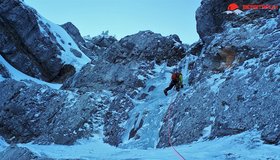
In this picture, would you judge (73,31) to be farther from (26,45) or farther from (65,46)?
(26,45)

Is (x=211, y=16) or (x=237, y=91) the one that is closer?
(x=237, y=91)

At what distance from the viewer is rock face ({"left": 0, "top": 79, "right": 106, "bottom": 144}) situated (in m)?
20.5

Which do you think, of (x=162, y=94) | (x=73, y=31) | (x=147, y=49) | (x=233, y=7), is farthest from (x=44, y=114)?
(x=73, y=31)

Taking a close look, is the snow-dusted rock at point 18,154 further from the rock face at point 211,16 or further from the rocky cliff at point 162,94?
the rock face at point 211,16

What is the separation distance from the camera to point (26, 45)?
1565 inches

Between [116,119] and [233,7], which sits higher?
[233,7]

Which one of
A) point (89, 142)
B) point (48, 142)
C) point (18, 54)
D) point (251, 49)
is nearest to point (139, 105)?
point (89, 142)

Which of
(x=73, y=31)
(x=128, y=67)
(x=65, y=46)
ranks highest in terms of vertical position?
(x=73, y=31)

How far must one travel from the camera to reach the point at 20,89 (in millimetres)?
25250

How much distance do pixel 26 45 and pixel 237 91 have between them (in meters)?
31.1

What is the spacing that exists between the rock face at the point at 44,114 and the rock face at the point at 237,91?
622 centimetres

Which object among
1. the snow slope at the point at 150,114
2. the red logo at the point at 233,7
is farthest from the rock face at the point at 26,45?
the red logo at the point at 233,7

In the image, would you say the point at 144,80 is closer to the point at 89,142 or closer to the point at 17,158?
the point at 89,142

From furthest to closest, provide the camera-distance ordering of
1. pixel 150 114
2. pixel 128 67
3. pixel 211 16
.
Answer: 1. pixel 128 67
2. pixel 211 16
3. pixel 150 114
